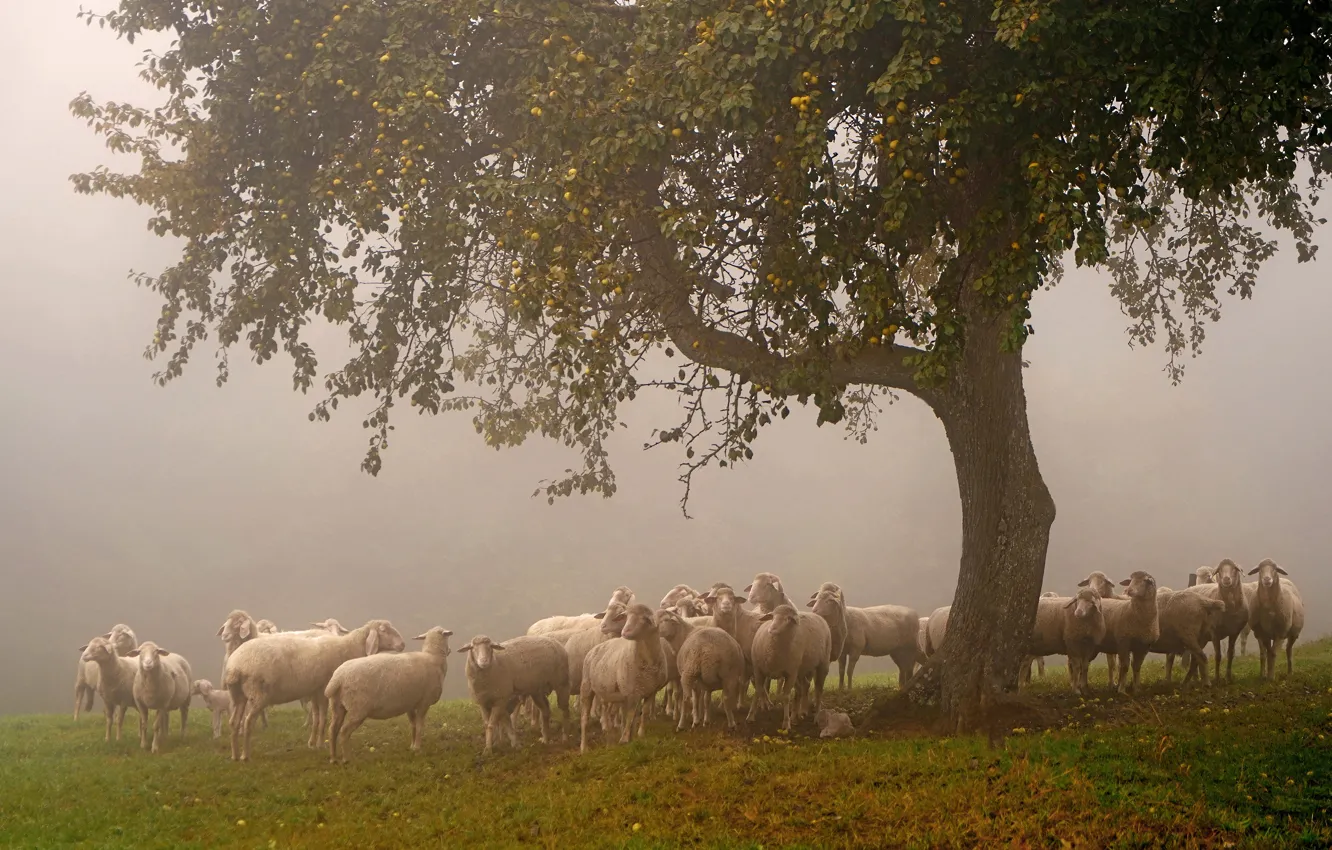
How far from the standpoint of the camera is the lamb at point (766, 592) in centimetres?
1828

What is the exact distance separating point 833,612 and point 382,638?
722cm

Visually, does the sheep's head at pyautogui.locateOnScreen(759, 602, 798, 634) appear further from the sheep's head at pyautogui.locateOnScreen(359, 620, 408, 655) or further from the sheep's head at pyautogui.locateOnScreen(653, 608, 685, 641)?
the sheep's head at pyautogui.locateOnScreen(359, 620, 408, 655)

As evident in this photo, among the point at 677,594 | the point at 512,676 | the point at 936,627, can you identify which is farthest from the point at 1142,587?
the point at 512,676

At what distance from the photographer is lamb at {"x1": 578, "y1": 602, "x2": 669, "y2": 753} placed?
14.8m

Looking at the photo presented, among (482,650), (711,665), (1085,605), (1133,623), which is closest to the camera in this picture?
(711,665)

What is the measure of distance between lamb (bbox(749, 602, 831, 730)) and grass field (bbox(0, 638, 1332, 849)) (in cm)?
67

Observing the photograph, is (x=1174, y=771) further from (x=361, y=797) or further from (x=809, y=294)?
(x=361, y=797)

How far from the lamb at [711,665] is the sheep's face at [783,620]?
75 centimetres

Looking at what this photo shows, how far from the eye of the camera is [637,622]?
14.8m

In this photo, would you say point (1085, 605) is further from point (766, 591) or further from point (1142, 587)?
point (766, 591)

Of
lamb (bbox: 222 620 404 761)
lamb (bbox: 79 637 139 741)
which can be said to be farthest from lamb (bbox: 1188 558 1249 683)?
lamb (bbox: 79 637 139 741)

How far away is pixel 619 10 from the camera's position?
1534 centimetres

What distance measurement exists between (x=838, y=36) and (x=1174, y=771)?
26.8ft

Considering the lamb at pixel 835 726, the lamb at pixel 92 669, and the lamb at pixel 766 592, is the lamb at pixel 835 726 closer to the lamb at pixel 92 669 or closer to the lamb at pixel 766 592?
the lamb at pixel 766 592
